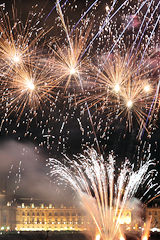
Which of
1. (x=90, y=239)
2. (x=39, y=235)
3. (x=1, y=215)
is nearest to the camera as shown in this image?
(x=90, y=239)

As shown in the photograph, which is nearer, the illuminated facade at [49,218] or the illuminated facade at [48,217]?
the illuminated facade at [48,217]

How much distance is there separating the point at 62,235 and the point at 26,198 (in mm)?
29796

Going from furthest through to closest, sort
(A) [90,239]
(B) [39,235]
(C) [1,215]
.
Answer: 1. (C) [1,215]
2. (B) [39,235]
3. (A) [90,239]

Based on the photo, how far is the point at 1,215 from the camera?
295 ft

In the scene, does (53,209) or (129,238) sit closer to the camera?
(129,238)

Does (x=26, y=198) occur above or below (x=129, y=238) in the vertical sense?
above

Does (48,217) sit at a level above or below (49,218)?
above

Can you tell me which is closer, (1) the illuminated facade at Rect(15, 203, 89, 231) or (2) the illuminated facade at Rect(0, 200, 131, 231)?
(2) the illuminated facade at Rect(0, 200, 131, 231)

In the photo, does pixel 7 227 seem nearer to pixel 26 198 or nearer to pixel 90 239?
pixel 26 198

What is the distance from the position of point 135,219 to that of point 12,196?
2763 cm

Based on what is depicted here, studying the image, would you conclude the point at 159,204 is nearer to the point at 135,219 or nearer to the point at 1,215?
the point at 135,219

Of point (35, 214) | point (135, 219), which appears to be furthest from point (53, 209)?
point (135, 219)

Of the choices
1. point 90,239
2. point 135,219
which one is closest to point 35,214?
point 135,219

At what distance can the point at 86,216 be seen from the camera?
92.9 metres
